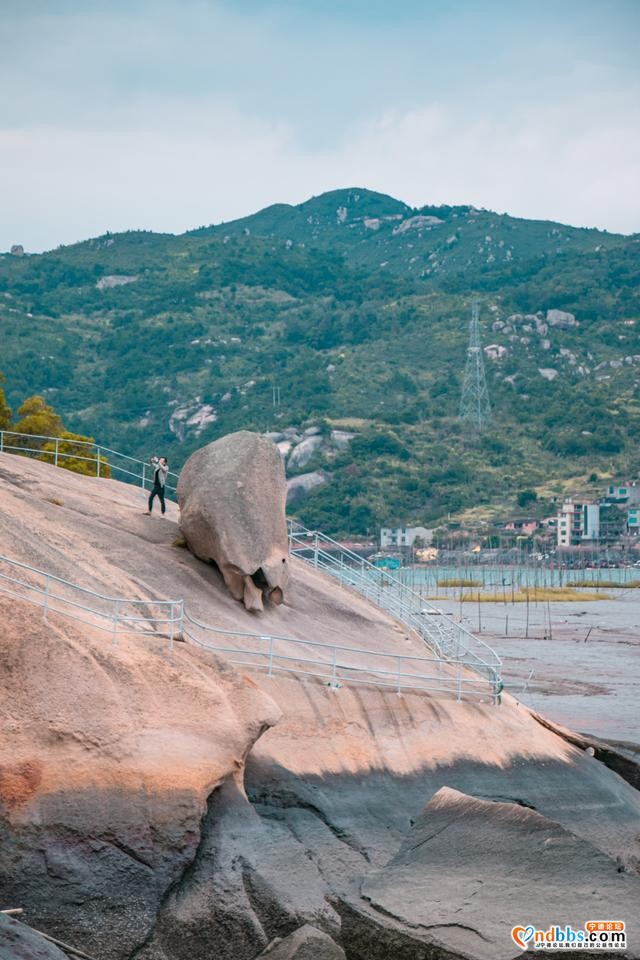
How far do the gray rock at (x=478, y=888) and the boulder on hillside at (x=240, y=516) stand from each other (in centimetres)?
678

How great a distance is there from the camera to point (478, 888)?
21.5 metres

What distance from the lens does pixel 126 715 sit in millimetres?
20922

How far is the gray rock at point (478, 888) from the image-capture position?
20.2m

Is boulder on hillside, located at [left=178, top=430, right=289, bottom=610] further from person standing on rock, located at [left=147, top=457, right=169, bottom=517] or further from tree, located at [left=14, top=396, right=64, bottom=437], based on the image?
tree, located at [left=14, top=396, right=64, bottom=437]

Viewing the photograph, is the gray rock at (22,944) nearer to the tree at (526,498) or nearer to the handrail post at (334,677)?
the handrail post at (334,677)

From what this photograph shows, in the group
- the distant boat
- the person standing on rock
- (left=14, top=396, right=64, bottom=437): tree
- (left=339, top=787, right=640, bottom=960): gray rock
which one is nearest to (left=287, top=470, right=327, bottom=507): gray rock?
the distant boat

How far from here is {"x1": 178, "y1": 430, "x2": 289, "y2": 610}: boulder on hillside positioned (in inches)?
1117

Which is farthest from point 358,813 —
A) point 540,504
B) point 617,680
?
point 540,504

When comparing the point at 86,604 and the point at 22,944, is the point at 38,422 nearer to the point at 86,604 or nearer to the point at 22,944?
the point at 86,604

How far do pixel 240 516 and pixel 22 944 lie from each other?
1303 cm

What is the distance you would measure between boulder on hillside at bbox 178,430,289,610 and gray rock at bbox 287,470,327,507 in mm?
163679

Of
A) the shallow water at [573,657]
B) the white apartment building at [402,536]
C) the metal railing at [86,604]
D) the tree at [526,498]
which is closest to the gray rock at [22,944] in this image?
the metal railing at [86,604]

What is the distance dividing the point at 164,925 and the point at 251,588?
9.61 meters

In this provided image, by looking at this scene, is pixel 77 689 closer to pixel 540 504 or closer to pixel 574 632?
pixel 574 632
